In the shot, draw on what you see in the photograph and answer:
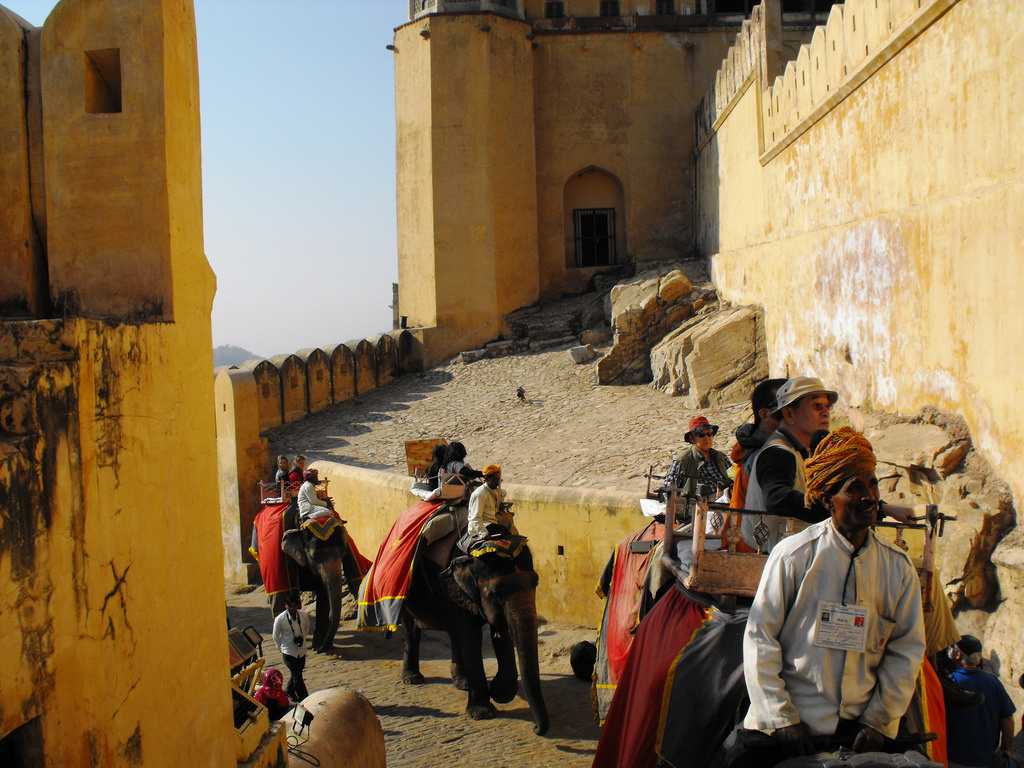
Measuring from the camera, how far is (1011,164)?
24.8 feet

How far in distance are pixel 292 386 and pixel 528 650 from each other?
11.6 m

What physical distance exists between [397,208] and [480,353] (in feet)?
Answer: 11.6

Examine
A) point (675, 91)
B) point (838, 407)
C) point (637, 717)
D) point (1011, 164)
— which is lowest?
point (637, 717)

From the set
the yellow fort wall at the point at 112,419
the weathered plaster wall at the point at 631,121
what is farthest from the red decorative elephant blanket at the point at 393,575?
the weathered plaster wall at the point at 631,121

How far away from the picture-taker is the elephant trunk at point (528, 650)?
810 centimetres

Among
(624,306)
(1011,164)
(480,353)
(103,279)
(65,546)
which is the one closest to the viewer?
(65,546)

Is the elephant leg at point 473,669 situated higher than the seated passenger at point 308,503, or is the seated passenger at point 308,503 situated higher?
the seated passenger at point 308,503

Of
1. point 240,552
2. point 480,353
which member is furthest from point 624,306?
point 240,552

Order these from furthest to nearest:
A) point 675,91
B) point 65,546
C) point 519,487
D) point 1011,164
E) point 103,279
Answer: point 675,91, point 519,487, point 1011,164, point 103,279, point 65,546

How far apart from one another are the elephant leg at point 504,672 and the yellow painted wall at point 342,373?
11.8 metres

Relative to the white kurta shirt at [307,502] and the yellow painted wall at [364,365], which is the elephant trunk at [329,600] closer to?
the white kurta shirt at [307,502]

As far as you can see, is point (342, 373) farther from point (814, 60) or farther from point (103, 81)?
point (103, 81)

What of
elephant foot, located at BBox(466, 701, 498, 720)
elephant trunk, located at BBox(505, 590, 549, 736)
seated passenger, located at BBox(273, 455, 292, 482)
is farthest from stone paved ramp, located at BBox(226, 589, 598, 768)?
seated passenger, located at BBox(273, 455, 292, 482)

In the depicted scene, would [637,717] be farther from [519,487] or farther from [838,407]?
[838,407]
